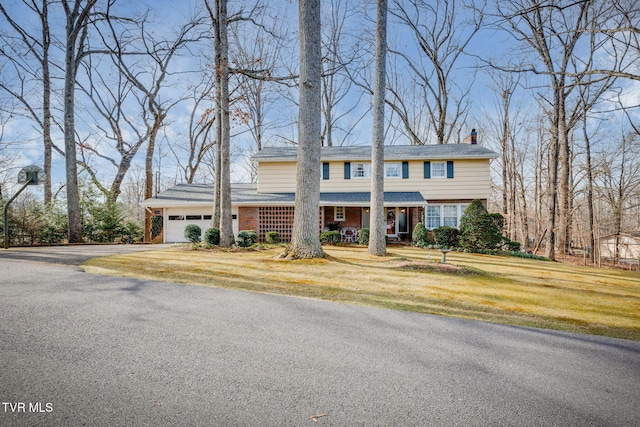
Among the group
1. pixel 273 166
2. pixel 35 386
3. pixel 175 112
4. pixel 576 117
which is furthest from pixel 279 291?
pixel 175 112

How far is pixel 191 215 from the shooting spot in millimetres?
17094

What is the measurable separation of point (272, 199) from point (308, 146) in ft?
26.3

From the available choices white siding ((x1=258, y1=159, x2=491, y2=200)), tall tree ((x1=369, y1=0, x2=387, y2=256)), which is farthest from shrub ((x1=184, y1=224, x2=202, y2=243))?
tall tree ((x1=369, y1=0, x2=387, y2=256))

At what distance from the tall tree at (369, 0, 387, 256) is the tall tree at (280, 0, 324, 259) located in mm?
2466

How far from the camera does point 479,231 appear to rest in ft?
42.5

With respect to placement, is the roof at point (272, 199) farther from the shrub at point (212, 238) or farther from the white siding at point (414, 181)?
the shrub at point (212, 238)

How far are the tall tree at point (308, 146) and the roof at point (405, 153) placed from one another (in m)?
8.55

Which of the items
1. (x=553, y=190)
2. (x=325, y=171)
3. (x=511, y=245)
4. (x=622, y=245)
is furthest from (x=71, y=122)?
(x=622, y=245)

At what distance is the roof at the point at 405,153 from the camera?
16.7m

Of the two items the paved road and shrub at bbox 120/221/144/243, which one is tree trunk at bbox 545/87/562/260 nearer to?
the paved road

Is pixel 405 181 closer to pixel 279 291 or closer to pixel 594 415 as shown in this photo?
pixel 279 291

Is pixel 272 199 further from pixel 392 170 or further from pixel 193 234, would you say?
pixel 392 170

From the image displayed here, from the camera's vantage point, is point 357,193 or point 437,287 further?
point 357,193

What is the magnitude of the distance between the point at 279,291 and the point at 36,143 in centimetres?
2412
